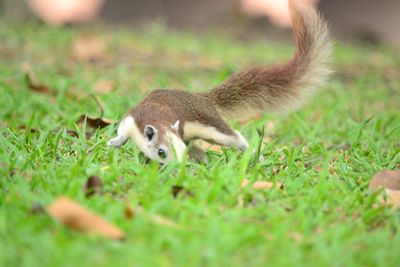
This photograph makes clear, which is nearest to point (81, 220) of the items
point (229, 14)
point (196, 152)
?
point (196, 152)

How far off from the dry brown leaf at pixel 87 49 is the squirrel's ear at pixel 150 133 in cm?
393

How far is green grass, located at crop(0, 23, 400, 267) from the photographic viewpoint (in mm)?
2756

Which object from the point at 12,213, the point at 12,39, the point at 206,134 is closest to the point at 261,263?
the point at 12,213

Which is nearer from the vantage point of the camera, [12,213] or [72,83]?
[12,213]

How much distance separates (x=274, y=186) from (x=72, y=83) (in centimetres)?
329

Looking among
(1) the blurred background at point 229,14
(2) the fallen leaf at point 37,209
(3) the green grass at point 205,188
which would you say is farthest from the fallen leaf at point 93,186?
(1) the blurred background at point 229,14

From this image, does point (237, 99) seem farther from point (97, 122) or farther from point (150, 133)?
point (97, 122)

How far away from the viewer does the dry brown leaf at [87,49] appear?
7.65 meters

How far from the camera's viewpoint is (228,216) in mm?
3115

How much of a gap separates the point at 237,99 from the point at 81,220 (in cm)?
209

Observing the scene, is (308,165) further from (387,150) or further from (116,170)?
(116,170)

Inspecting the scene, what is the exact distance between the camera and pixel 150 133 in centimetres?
388

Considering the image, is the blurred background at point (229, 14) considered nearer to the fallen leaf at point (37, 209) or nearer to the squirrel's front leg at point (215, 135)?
the squirrel's front leg at point (215, 135)

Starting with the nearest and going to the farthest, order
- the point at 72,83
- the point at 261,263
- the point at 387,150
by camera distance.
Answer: the point at 261,263 < the point at 387,150 < the point at 72,83
